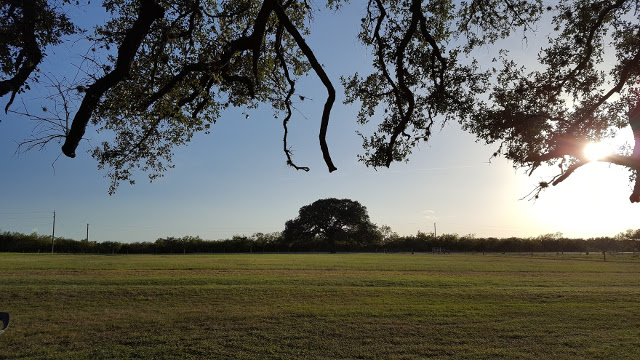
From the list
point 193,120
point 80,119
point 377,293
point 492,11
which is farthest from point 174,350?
point 492,11

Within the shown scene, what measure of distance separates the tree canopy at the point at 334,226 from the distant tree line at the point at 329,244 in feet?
2.24

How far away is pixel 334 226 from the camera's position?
281 ft

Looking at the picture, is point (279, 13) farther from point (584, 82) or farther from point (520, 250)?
point (520, 250)

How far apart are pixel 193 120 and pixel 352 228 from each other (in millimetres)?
79709

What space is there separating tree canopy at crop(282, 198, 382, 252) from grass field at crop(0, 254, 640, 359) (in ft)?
216

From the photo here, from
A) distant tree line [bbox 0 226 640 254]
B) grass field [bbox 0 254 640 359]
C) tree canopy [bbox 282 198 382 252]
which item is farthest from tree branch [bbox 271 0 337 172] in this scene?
tree canopy [bbox 282 198 382 252]

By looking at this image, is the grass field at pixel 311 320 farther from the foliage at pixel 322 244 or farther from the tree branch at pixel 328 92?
the foliage at pixel 322 244

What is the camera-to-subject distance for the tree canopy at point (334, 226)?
8288 cm

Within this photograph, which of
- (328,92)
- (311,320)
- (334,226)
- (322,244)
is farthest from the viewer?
(334,226)

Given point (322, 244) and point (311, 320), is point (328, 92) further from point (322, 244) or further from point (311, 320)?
point (322, 244)

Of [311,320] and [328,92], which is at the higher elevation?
[328,92]

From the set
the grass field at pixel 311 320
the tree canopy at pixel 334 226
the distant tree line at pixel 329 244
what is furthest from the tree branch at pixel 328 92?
the tree canopy at pixel 334 226

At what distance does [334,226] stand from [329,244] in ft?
19.1

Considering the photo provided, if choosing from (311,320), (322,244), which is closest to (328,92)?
(311,320)
